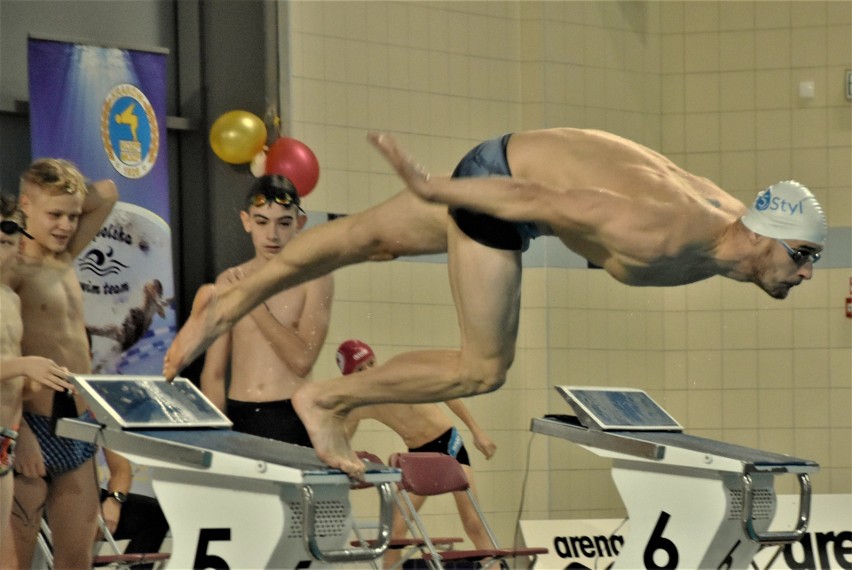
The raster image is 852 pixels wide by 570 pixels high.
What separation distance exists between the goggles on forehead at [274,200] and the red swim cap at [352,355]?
162cm

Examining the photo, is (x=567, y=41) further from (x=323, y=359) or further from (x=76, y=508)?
(x=76, y=508)

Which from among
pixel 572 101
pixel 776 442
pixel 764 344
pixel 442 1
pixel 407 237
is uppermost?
pixel 442 1

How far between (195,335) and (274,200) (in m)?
1.41

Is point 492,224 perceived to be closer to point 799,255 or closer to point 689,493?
point 799,255

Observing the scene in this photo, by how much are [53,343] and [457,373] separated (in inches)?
70.8

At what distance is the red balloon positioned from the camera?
7.50 meters

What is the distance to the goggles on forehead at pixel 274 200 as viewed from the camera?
20.1 feet

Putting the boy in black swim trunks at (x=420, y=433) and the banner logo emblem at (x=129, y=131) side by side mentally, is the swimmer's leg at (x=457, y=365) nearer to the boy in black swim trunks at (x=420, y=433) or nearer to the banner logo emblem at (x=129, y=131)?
the boy in black swim trunks at (x=420, y=433)

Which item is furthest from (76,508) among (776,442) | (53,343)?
(776,442)

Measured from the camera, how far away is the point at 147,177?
7312 millimetres

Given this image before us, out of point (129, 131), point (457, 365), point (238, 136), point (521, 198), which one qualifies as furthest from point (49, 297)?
point (238, 136)

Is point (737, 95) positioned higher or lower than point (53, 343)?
higher

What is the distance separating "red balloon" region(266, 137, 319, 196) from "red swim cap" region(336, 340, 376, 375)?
3.03 ft

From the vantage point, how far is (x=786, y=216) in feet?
14.6
